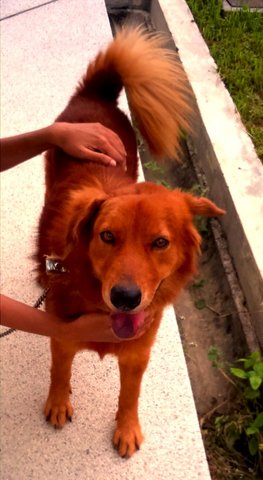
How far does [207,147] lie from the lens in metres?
2.99

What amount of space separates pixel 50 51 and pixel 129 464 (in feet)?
9.16

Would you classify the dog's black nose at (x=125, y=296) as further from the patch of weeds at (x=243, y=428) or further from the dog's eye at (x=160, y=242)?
the patch of weeds at (x=243, y=428)

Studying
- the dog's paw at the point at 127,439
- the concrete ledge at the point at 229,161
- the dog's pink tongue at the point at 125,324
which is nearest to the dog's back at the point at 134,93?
the concrete ledge at the point at 229,161

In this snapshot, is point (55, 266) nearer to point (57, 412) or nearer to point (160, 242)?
point (160, 242)

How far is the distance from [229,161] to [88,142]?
3.72 ft

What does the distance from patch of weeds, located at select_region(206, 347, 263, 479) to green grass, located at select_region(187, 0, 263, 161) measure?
1302 millimetres

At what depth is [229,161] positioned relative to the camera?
279 centimetres

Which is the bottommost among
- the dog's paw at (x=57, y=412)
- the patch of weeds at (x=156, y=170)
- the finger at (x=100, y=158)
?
the patch of weeds at (x=156, y=170)

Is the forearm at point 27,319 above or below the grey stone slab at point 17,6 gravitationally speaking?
above

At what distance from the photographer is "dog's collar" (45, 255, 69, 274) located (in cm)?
164

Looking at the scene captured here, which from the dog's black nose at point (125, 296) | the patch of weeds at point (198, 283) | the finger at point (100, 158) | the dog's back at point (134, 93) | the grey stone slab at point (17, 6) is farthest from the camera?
the grey stone slab at point (17, 6)

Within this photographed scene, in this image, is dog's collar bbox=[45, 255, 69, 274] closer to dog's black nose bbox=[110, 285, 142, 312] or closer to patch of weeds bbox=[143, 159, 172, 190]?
dog's black nose bbox=[110, 285, 142, 312]

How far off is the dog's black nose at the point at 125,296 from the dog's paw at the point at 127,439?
71cm

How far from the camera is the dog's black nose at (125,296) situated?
1349mm
